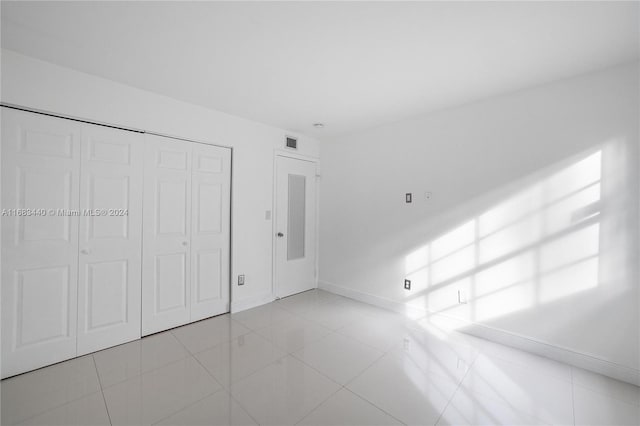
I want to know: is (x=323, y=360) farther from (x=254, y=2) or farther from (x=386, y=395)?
(x=254, y=2)

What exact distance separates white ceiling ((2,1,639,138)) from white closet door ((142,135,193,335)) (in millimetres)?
663

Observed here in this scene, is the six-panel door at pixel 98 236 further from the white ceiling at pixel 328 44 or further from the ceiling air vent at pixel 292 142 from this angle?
the ceiling air vent at pixel 292 142

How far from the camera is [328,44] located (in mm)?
1917

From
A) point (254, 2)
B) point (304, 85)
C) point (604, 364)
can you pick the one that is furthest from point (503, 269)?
point (254, 2)

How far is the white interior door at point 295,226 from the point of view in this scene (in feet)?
12.8

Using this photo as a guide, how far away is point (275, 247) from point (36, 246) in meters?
2.39

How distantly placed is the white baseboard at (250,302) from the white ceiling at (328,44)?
249 centimetres

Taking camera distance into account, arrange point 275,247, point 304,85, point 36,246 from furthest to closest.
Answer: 1. point 275,247
2. point 304,85
3. point 36,246

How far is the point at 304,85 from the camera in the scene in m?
2.54

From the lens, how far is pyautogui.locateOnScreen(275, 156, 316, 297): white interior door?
3916 millimetres

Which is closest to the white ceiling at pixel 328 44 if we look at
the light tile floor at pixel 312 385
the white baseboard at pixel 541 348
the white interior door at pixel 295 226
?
the white interior door at pixel 295 226

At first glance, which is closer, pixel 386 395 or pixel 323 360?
pixel 386 395

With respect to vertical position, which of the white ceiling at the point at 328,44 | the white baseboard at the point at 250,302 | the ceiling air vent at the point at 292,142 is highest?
the white ceiling at the point at 328,44

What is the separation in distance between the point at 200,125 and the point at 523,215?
140 inches
